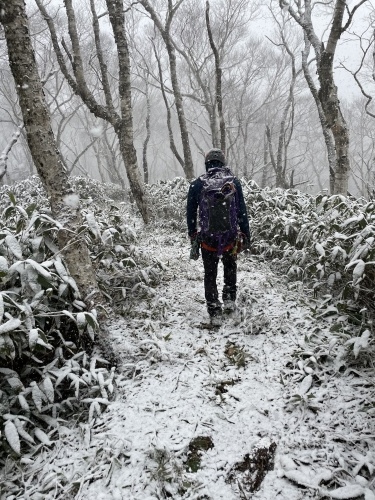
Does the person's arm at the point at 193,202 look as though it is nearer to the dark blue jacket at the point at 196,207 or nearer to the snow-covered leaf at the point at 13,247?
the dark blue jacket at the point at 196,207

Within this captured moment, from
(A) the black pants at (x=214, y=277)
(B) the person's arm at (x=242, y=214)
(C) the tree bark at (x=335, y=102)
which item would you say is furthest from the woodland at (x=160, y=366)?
(C) the tree bark at (x=335, y=102)

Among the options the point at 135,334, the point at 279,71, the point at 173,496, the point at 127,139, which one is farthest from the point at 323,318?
the point at 279,71

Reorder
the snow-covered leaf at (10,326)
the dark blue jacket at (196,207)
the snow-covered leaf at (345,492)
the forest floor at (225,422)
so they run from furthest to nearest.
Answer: the dark blue jacket at (196,207)
the snow-covered leaf at (10,326)
the forest floor at (225,422)
the snow-covered leaf at (345,492)

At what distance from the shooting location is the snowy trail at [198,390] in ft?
6.51

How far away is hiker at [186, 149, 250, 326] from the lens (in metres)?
3.39

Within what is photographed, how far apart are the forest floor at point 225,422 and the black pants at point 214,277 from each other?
302 mm

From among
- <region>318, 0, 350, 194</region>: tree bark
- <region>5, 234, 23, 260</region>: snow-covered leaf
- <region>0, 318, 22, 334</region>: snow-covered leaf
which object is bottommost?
<region>0, 318, 22, 334</region>: snow-covered leaf

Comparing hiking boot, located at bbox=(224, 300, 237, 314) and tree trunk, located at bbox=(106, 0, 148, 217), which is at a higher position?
tree trunk, located at bbox=(106, 0, 148, 217)

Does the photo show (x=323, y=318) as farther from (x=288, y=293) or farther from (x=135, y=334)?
(x=135, y=334)

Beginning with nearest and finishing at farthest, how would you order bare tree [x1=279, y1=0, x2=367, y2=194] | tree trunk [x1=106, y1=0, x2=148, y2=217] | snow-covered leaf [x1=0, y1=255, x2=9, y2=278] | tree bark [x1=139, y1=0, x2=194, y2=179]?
snow-covered leaf [x1=0, y1=255, x2=9, y2=278], bare tree [x1=279, y1=0, x2=367, y2=194], tree trunk [x1=106, y1=0, x2=148, y2=217], tree bark [x1=139, y1=0, x2=194, y2=179]

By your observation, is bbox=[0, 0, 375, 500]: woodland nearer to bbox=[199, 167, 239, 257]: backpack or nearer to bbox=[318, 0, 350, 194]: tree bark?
bbox=[199, 167, 239, 257]: backpack

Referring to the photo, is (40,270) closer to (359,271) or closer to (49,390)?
(49,390)

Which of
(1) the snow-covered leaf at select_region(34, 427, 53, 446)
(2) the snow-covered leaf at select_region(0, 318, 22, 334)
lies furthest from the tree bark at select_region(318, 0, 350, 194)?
(1) the snow-covered leaf at select_region(34, 427, 53, 446)

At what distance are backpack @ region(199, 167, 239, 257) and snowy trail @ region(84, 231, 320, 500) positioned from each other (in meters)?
1.01
